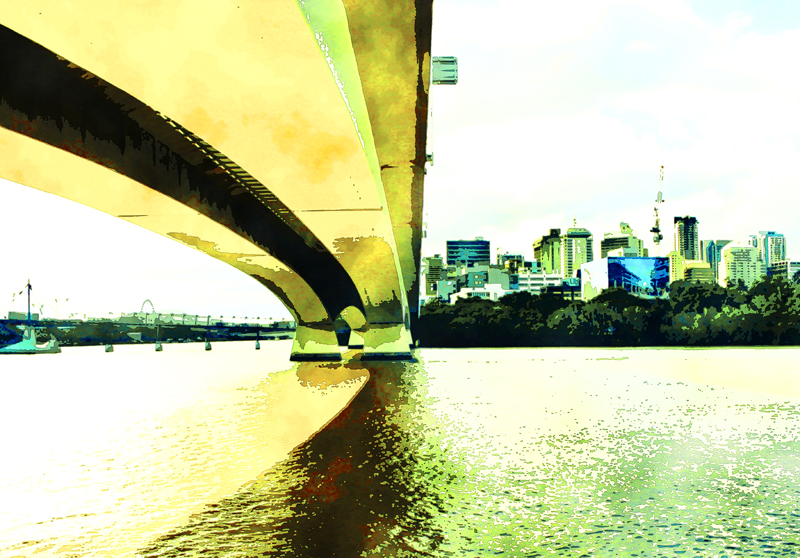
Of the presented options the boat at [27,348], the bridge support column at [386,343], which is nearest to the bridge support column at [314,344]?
the bridge support column at [386,343]

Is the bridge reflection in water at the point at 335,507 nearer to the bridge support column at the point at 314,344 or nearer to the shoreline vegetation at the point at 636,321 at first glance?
the bridge support column at the point at 314,344

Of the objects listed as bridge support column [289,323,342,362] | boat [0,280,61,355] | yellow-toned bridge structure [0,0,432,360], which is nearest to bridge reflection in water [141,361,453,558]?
yellow-toned bridge structure [0,0,432,360]

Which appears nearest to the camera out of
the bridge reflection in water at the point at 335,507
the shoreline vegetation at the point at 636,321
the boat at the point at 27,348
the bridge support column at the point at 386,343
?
the bridge reflection in water at the point at 335,507

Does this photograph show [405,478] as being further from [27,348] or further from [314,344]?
[27,348]

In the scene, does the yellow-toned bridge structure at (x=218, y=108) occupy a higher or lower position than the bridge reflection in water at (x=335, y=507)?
higher

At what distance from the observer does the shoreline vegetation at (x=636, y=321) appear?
98.4m

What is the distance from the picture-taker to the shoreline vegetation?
98.4 m

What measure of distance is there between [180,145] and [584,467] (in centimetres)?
1154

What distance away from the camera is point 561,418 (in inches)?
731

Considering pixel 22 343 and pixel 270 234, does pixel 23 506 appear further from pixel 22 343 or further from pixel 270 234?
pixel 22 343

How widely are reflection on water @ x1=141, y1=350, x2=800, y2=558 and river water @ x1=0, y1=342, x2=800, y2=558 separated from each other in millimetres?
39

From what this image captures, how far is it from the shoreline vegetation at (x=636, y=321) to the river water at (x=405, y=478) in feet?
262

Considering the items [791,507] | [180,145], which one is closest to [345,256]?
[180,145]

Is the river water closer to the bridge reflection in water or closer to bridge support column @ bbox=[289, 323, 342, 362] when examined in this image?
the bridge reflection in water
